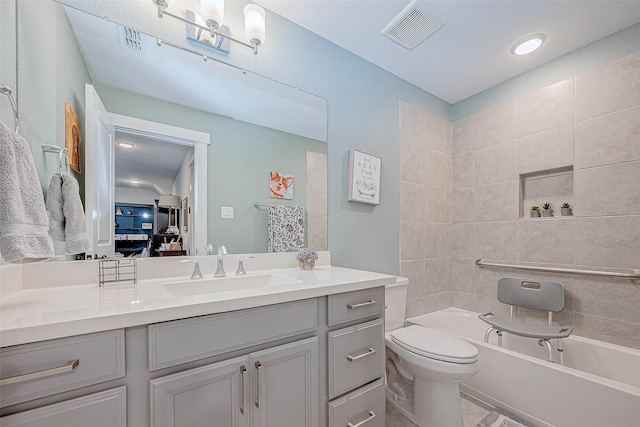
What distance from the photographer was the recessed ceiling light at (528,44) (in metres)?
1.75

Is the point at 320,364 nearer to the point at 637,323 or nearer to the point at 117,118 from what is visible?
the point at 117,118

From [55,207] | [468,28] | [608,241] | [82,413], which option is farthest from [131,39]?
[608,241]

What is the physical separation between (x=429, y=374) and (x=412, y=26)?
6.59 feet

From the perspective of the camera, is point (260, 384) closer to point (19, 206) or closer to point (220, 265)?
point (220, 265)

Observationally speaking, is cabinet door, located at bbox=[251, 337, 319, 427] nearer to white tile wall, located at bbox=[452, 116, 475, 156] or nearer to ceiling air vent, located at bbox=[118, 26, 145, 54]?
ceiling air vent, located at bbox=[118, 26, 145, 54]

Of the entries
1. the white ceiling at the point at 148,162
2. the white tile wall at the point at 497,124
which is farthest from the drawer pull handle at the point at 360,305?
the white tile wall at the point at 497,124

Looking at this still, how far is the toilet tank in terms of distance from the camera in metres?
1.79

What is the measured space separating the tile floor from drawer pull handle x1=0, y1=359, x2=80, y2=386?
1.60 metres

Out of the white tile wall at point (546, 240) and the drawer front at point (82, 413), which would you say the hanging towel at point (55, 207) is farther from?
the white tile wall at point (546, 240)

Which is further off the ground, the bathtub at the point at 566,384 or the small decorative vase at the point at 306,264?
the small decorative vase at the point at 306,264

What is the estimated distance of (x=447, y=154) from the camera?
8.36 ft

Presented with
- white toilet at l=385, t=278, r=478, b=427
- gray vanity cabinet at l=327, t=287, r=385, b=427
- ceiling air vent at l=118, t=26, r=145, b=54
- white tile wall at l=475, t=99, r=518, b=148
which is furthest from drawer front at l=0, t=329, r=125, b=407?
white tile wall at l=475, t=99, r=518, b=148

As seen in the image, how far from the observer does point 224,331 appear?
0.84 metres

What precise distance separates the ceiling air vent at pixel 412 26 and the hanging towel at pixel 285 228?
4.14 ft
